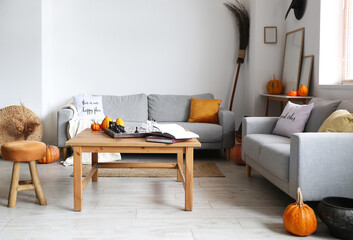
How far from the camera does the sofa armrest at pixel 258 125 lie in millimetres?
4207

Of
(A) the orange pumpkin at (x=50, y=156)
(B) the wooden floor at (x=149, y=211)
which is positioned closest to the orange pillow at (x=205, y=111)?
(B) the wooden floor at (x=149, y=211)

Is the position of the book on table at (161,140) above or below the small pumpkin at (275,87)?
below

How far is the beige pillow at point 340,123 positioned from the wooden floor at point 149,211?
73cm

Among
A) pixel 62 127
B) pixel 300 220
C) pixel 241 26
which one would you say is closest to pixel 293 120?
pixel 300 220

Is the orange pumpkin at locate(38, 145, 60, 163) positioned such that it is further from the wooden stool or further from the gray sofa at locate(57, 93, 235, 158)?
the wooden stool

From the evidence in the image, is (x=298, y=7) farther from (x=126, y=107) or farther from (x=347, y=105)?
(x=126, y=107)

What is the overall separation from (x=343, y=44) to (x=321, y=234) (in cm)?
255

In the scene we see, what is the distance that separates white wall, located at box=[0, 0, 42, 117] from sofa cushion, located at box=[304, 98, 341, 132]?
142 inches

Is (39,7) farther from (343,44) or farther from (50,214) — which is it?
(343,44)

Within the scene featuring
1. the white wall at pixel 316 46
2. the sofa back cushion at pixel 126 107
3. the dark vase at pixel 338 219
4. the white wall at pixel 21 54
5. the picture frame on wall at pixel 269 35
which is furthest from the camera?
the picture frame on wall at pixel 269 35

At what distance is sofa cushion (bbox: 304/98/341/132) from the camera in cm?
354

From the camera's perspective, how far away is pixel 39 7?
5340 mm

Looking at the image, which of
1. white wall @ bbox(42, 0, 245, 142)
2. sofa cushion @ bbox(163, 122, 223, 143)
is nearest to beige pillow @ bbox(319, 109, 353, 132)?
sofa cushion @ bbox(163, 122, 223, 143)

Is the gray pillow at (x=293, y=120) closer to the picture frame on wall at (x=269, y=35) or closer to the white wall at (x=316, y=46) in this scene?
the white wall at (x=316, y=46)
